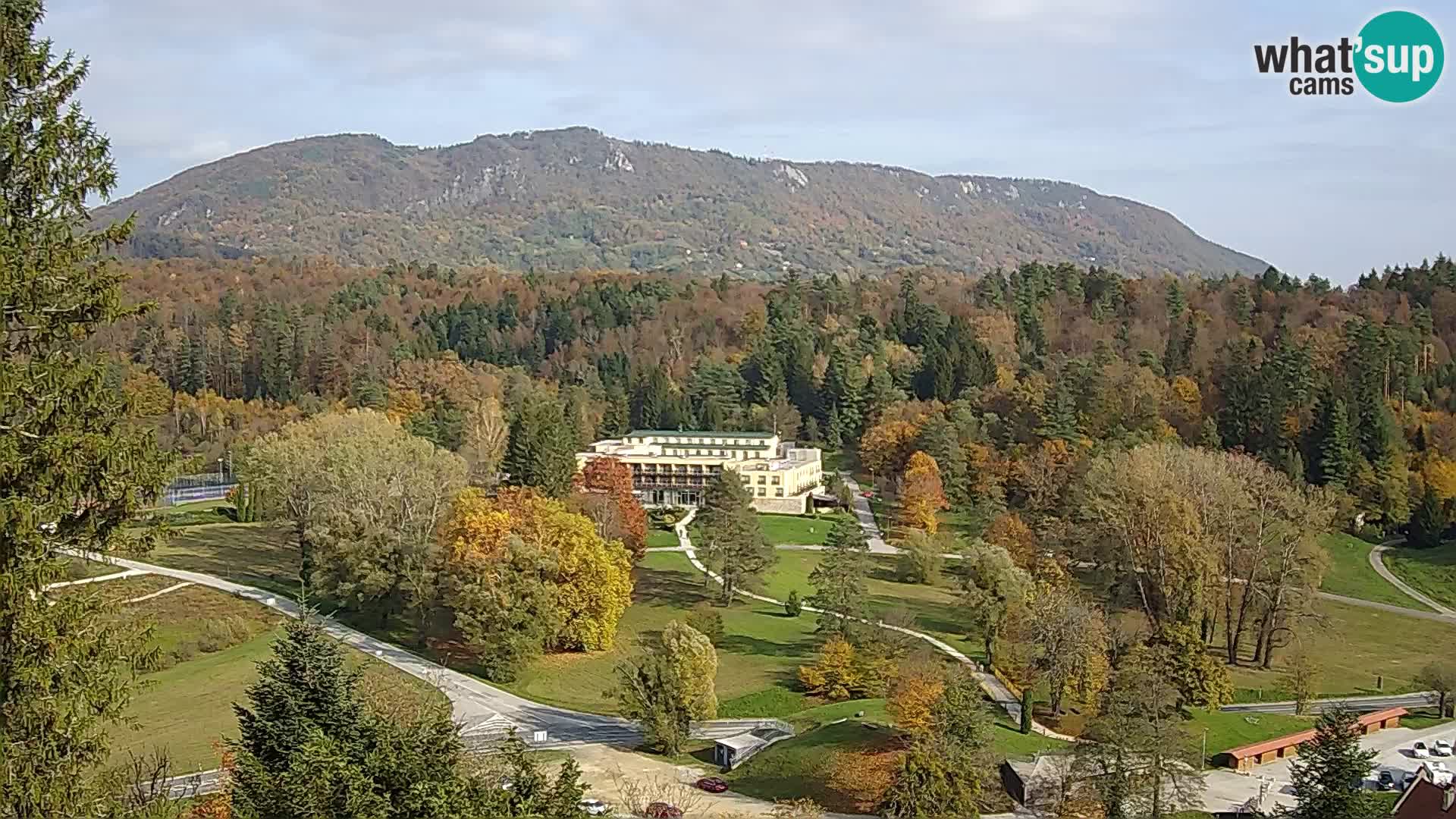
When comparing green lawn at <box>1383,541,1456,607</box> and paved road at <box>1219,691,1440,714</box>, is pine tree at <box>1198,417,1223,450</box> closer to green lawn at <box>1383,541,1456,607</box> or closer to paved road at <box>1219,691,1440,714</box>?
green lawn at <box>1383,541,1456,607</box>

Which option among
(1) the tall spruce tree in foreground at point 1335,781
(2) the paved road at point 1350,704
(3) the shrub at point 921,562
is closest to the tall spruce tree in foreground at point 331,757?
(1) the tall spruce tree in foreground at point 1335,781

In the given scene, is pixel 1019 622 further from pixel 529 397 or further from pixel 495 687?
pixel 529 397

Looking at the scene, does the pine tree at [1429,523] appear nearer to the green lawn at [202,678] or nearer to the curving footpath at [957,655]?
the curving footpath at [957,655]

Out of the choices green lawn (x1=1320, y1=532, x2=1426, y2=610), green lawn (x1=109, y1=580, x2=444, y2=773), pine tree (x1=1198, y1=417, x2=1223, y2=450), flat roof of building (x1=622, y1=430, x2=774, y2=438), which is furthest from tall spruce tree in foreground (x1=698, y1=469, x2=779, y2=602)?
pine tree (x1=1198, y1=417, x2=1223, y2=450)

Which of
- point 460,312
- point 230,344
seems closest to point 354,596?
point 230,344

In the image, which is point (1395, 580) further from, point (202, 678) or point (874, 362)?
point (202, 678)

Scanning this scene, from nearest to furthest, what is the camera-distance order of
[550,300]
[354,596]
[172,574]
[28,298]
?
Answer: [28,298], [354,596], [172,574], [550,300]

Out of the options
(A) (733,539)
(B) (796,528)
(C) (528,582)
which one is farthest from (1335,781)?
(B) (796,528)
